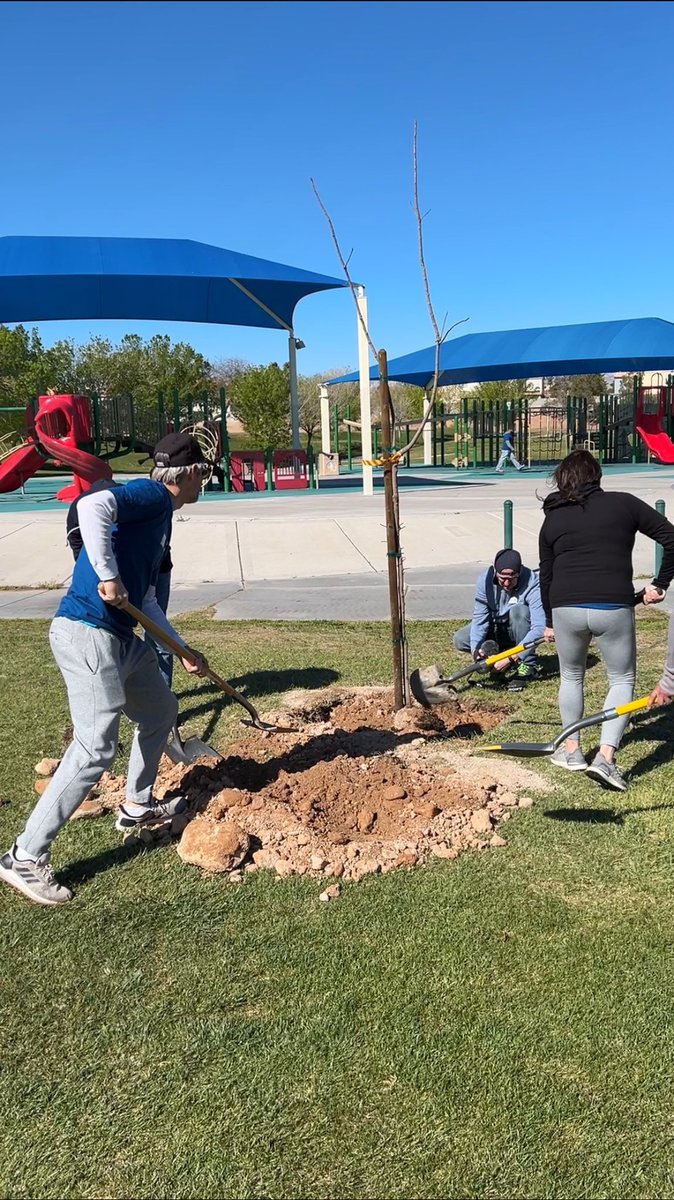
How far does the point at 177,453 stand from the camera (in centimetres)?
376

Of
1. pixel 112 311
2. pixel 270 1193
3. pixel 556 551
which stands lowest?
pixel 270 1193

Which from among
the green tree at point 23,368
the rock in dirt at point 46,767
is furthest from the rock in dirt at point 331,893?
the green tree at point 23,368

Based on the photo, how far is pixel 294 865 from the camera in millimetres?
3785

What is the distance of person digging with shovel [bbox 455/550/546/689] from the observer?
6.34 m

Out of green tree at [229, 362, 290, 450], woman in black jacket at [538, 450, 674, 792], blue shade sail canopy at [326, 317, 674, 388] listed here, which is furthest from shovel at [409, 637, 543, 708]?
green tree at [229, 362, 290, 450]

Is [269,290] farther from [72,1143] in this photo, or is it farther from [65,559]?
[72,1143]

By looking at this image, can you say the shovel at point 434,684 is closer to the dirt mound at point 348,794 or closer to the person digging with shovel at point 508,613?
the dirt mound at point 348,794

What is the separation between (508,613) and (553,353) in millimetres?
26270

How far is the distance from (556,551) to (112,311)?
24.4m

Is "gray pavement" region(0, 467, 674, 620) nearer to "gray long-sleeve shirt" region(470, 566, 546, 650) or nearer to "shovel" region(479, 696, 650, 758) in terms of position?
"gray long-sleeve shirt" region(470, 566, 546, 650)

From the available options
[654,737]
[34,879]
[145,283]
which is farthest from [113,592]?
[145,283]

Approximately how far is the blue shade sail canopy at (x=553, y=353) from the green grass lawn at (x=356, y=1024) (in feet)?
84.8

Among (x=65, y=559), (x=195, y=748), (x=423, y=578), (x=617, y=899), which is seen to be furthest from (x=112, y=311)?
(x=617, y=899)

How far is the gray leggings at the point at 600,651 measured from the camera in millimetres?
4266
